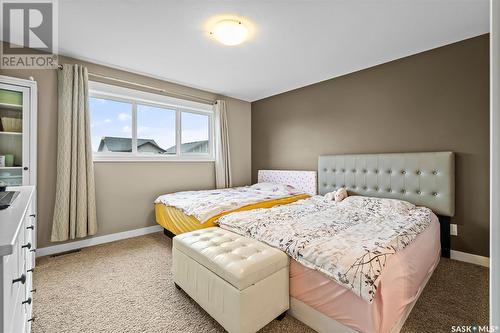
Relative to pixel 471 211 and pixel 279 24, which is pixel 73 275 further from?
pixel 471 211

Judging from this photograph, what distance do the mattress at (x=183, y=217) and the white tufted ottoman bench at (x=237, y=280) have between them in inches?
23.1

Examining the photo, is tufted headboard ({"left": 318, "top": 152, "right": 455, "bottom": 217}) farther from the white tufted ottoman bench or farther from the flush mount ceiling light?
the flush mount ceiling light

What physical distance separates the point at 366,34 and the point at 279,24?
0.92 meters

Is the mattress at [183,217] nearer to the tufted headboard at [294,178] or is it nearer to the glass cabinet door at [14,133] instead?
the tufted headboard at [294,178]

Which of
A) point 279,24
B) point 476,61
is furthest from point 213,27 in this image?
point 476,61

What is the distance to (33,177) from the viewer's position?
230 cm

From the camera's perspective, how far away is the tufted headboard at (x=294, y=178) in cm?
365

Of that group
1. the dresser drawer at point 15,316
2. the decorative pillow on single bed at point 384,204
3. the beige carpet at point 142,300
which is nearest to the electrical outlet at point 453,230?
the beige carpet at point 142,300

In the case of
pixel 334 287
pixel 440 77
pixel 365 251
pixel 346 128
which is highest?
pixel 440 77

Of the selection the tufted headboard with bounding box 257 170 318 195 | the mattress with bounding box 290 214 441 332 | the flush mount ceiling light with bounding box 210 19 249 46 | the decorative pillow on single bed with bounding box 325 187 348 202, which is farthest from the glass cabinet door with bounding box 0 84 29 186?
the decorative pillow on single bed with bounding box 325 187 348 202

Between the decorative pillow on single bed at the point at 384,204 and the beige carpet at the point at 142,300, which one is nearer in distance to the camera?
the beige carpet at the point at 142,300

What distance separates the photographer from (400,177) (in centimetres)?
268

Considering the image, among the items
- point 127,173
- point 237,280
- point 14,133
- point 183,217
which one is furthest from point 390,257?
point 14,133

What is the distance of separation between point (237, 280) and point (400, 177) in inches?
94.6
